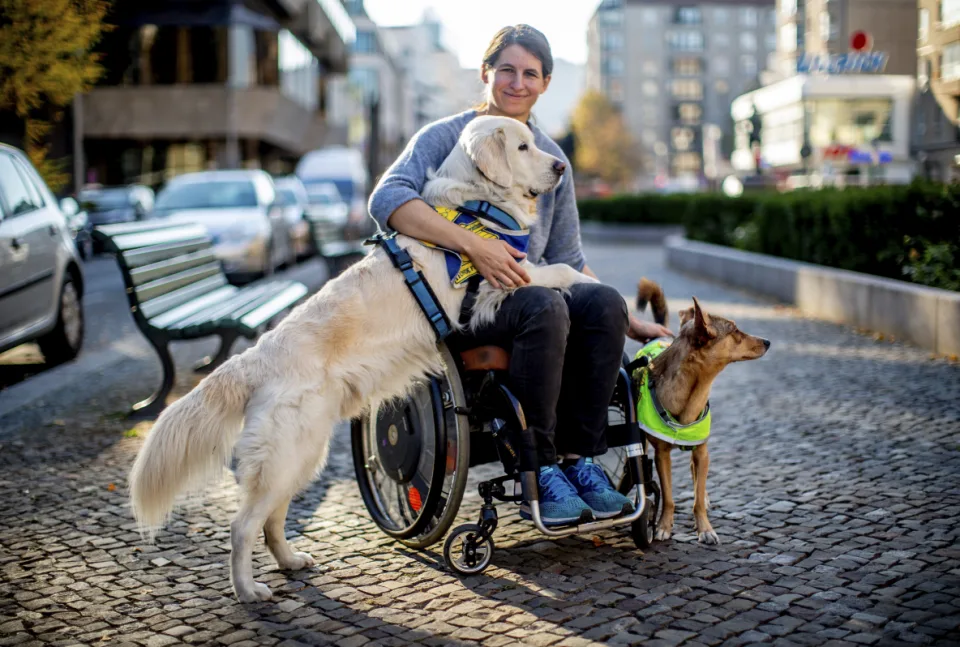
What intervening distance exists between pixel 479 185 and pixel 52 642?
2222 millimetres

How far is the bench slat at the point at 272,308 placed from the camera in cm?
604

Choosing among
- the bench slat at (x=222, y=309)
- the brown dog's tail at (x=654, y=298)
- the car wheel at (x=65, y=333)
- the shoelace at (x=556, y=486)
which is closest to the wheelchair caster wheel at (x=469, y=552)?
the shoelace at (x=556, y=486)

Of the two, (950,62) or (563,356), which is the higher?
(950,62)

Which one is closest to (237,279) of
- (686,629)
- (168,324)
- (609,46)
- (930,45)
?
(168,324)

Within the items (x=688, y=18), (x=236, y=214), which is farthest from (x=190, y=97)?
(x=688, y=18)

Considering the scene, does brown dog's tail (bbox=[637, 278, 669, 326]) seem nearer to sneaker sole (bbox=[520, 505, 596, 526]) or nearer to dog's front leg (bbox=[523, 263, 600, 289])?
dog's front leg (bbox=[523, 263, 600, 289])

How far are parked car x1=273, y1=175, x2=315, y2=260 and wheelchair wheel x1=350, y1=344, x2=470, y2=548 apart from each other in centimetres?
1272

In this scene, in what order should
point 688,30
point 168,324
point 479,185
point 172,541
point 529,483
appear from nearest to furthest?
point 529,483
point 479,185
point 172,541
point 168,324
point 688,30

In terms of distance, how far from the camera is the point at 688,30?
123000mm

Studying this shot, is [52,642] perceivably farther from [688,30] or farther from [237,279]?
[688,30]

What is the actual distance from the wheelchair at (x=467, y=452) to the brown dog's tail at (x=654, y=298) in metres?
0.71

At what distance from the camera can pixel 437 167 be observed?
4.07 metres

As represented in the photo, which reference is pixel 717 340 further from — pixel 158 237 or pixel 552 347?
pixel 158 237

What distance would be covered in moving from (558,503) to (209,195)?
41.8 ft
